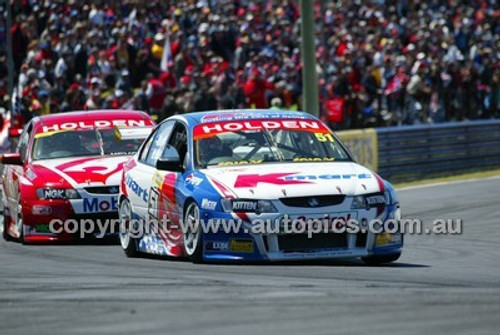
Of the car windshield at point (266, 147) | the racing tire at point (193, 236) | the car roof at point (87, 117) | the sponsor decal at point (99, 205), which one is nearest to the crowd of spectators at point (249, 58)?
the car roof at point (87, 117)

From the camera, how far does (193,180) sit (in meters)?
11.3

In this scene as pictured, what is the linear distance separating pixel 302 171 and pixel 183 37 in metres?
15.7

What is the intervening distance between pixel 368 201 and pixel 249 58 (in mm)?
17356

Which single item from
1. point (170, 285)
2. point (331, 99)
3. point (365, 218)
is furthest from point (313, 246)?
point (331, 99)

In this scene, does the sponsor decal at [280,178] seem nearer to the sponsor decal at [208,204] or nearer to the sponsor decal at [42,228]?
the sponsor decal at [208,204]

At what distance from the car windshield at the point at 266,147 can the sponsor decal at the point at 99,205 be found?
8.01ft

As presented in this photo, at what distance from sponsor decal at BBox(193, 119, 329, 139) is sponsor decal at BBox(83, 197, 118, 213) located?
2330mm

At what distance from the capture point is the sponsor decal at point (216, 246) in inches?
427

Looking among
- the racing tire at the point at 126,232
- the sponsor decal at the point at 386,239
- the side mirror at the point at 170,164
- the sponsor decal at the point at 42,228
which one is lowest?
the sponsor decal at the point at 42,228

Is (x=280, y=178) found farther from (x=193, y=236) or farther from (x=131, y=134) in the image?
(x=131, y=134)

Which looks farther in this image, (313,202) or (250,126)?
(250,126)

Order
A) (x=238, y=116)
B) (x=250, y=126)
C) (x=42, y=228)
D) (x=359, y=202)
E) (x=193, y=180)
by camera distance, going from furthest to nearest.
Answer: (x=42, y=228)
(x=238, y=116)
(x=250, y=126)
(x=193, y=180)
(x=359, y=202)

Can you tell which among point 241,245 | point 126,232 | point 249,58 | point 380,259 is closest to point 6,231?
point 126,232

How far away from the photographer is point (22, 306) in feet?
27.0
